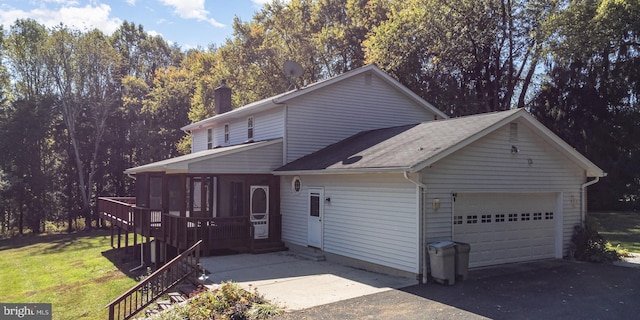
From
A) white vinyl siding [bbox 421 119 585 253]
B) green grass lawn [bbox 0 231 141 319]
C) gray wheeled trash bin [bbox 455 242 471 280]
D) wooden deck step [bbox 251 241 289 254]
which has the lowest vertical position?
green grass lawn [bbox 0 231 141 319]

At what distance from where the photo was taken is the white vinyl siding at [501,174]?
34.2 ft

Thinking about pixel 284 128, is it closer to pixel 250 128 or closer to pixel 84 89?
pixel 250 128

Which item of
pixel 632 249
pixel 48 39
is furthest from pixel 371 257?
pixel 48 39

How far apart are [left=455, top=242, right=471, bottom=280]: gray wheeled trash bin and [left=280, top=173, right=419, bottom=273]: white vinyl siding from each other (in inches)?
36.0

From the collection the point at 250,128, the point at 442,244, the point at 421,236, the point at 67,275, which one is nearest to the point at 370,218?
the point at 421,236

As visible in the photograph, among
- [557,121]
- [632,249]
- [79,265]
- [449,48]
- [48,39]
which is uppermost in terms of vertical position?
[48,39]

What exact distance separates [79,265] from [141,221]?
17.4 ft

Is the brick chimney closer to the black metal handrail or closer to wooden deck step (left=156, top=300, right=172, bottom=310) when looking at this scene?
the black metal handrail

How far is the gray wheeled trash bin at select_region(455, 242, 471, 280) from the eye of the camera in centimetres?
988

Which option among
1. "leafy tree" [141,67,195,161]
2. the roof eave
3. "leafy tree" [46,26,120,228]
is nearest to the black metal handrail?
the roof eave

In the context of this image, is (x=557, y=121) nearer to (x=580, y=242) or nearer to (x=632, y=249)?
(x=632, y=249)

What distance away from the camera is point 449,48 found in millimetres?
25469

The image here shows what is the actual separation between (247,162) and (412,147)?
5.71 m

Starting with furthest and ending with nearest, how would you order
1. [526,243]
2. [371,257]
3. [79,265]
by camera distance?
1. [79,265]
2. [526,243]
3. [371,257]
